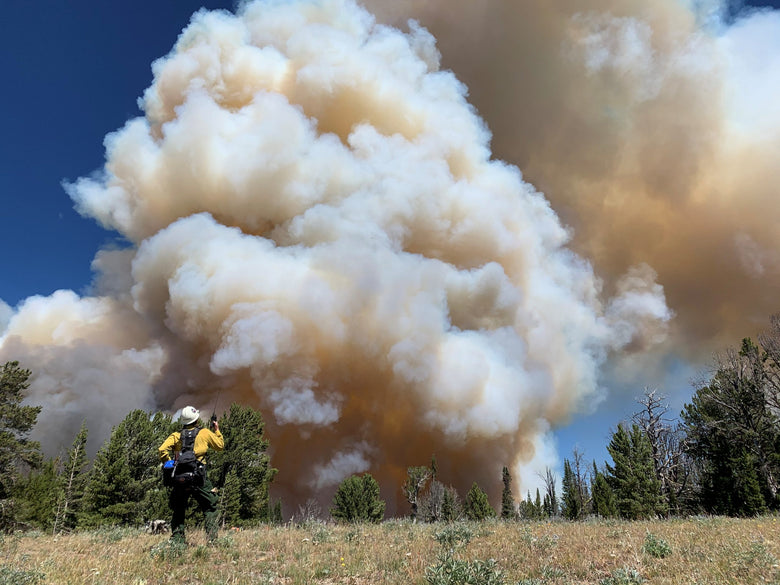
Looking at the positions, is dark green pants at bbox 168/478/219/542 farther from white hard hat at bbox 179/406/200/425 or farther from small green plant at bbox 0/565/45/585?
small green plant at bbox 0/565/45/585

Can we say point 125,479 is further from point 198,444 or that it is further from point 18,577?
point 18,577

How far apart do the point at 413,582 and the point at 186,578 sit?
3599 mm

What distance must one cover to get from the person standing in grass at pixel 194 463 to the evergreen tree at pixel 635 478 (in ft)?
187

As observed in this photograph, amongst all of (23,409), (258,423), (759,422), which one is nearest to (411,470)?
(258,423)

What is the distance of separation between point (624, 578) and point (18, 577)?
8294mm

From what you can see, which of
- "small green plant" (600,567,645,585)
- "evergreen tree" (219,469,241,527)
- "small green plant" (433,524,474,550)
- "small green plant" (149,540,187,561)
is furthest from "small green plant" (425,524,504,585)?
"evergreen tree" (219,469,241,527)

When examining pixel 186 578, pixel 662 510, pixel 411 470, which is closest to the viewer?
pixel 186 578

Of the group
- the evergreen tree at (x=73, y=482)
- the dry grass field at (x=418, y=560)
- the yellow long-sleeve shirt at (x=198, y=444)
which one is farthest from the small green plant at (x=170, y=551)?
the evergreen tree at (x=73, y=482)

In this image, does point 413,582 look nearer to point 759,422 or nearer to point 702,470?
point 759,422

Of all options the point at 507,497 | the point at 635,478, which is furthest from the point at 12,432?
the point at 507,497

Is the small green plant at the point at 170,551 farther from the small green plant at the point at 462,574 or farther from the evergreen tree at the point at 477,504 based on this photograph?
the evergreen tree at the point at 477,504

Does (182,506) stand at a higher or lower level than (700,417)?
lower

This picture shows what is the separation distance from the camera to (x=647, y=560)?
7.47 m

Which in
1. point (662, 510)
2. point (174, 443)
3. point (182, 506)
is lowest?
point (662, 510)
